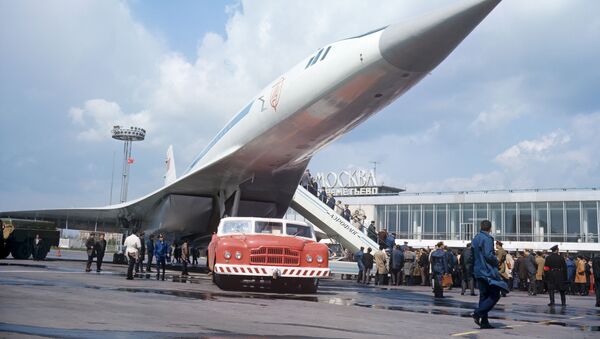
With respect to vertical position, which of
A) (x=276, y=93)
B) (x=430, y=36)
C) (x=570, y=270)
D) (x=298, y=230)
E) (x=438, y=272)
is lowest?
(x=438, y=272)

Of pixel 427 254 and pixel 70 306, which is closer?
pixel 70 306

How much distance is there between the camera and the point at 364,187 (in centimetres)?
5884

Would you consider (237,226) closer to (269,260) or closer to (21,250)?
(269,260)

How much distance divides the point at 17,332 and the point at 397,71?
Answer: 8251 mm

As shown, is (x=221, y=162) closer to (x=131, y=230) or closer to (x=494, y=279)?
(x=131, y=230)

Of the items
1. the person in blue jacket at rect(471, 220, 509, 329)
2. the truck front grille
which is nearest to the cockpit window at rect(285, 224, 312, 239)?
the truck front grille

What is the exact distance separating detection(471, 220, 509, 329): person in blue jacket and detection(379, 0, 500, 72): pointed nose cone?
368 centimetres

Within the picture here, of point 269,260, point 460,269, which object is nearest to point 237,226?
point 269,260

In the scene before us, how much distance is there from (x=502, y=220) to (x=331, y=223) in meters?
20.0

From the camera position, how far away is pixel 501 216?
41812 millimetres

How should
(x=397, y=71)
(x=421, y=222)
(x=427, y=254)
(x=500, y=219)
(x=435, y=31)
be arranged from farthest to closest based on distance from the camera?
(x=421, y=222) → (x=500, y=219) → (x=427, y=254) → (x=397, y=71) → (x=435, y=31)

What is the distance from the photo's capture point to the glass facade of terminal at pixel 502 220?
38969mm

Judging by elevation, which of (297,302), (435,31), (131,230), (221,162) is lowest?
(297,302)

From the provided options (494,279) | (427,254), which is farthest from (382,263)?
(494,279)
